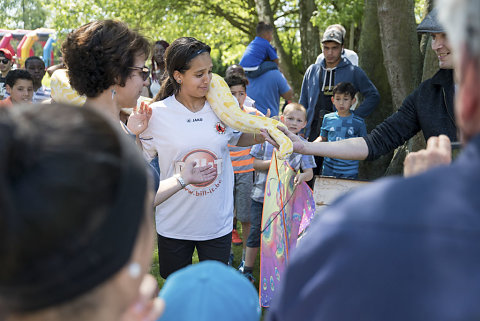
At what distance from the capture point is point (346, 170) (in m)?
5.79

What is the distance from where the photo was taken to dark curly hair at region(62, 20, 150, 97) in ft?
8.65

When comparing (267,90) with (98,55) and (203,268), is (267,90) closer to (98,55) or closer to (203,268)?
(98,55)

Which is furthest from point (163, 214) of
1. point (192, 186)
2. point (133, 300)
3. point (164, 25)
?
point (164, 25)

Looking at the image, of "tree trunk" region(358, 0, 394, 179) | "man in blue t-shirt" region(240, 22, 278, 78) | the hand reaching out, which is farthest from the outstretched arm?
"tree trunk" region(358, 0, 394, 179)

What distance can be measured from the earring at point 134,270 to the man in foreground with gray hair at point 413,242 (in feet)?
1.07

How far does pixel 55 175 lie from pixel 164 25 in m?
18.6

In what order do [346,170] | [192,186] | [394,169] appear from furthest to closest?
[394,169]
[346,170]
[192,186]

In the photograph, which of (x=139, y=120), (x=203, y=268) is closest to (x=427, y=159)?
(x=203, y=268)

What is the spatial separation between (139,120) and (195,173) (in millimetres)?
675

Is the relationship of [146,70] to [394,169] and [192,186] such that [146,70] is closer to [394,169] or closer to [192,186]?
[192,186]

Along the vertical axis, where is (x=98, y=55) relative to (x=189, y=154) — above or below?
above

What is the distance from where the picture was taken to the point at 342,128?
5.89 meters

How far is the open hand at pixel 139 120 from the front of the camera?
3529 millimetres

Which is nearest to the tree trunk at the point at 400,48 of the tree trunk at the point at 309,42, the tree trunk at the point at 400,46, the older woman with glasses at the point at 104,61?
the tree trunk at the point at 400,46
